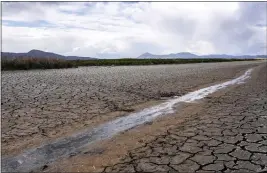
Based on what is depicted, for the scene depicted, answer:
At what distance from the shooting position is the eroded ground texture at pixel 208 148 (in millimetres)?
4543

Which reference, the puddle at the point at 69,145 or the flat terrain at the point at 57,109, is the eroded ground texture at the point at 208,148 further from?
the flat terrain at the point at 57,109

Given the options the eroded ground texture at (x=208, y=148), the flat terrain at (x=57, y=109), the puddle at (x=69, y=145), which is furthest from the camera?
the flat terrain at (x=57, y=109)

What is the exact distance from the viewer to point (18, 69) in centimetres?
2497

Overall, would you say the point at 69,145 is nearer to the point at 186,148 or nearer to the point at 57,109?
the point at 186,148

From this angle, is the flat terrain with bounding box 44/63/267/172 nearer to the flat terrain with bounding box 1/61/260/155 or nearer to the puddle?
the puddle

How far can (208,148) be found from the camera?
538 cm

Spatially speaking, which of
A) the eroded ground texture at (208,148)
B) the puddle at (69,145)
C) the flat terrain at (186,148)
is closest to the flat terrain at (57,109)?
the puddle at (69,145)

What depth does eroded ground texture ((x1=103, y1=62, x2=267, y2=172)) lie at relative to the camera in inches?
179

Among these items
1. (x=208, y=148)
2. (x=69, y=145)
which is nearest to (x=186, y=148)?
(x=208, y=148)

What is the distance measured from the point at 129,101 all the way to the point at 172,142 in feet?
15.6

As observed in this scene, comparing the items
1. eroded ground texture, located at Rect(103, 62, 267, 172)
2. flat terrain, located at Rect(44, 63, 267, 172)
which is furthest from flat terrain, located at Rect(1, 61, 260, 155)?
eroded ground texture, located at Rect(103, 62, 267, 172)

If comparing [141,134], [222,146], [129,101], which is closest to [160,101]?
[129,101]

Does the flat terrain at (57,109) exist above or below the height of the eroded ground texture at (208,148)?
above

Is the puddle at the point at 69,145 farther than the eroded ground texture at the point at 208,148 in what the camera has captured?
Yes
